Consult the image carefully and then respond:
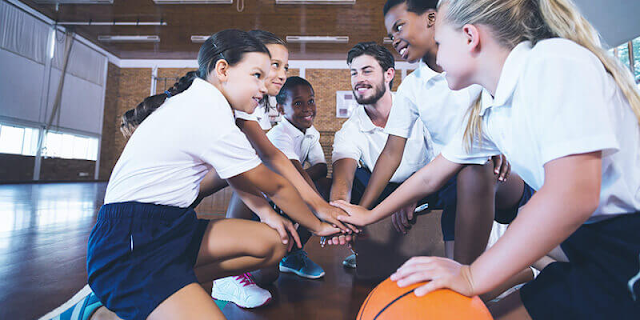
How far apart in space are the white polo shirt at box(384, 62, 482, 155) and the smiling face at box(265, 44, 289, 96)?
71 centimetres

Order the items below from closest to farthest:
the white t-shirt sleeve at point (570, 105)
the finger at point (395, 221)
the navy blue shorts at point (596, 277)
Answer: the white t-shirt sleeve at point (570, 105), the navy blue shorts at point (596, 277), the finger at point (395, 221)

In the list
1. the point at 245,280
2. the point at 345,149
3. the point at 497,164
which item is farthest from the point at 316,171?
the point at 497,164

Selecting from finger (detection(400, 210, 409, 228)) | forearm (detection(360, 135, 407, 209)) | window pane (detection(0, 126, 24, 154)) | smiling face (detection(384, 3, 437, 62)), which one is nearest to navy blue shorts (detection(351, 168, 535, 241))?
finger (detection(400, 210, 409, 228))

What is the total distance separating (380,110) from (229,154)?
5.67 ft

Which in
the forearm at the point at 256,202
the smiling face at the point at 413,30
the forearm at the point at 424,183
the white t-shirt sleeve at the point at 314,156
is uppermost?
the smiling face at the point at 413,30

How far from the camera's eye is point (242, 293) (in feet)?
5.01

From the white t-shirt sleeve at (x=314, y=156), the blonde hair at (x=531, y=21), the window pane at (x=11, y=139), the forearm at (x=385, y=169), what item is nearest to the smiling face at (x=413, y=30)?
the forearm at (x=385, y=169)

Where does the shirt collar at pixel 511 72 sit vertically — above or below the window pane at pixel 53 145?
below

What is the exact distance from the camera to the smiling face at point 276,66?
81.5 inches

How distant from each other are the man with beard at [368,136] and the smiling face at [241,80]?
98 centimetres

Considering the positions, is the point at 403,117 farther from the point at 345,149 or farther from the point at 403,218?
the point at 345,149

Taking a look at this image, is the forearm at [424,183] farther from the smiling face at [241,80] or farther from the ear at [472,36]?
the smiling face at [241,80]

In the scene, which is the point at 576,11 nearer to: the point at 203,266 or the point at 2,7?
the point at 203,266

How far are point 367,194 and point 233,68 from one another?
92 centimetres
